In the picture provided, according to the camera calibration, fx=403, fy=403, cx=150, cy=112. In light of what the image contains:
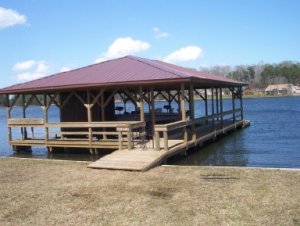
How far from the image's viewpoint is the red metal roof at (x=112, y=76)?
48.8ft

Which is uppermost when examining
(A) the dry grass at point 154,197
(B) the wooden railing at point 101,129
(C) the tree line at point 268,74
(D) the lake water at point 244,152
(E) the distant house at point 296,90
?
(C) the tree line at point 268,74

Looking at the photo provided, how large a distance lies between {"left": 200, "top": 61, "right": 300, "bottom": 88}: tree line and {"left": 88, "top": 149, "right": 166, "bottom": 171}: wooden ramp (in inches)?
4609

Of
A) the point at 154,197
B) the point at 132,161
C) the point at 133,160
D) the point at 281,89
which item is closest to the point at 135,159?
the point at 133,160

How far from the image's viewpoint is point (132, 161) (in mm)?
11711

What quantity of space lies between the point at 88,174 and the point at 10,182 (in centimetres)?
198

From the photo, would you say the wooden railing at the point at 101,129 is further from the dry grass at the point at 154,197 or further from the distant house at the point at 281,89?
the distant house at the point at 281,89

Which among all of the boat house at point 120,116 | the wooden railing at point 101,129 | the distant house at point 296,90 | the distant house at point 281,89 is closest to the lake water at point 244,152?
the boat house at point 120,116

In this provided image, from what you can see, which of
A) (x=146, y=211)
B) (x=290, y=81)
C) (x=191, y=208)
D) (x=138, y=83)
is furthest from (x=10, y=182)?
(x=290, y=81)

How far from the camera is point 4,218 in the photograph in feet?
23.6

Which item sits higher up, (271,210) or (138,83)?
(138,83)

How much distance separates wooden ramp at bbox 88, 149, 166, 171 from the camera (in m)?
11.2

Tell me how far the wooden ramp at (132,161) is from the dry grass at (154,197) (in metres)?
0.39

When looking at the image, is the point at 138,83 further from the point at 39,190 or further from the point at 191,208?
the point at 191,208

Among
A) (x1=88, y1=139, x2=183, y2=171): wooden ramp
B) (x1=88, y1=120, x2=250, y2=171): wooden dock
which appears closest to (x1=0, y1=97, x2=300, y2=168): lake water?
(x1=88, y1=120, x2=250, y2=171): wooden dock
